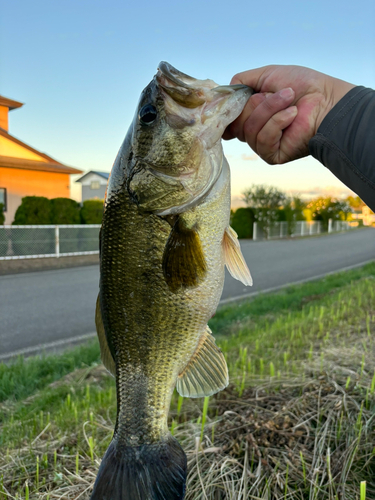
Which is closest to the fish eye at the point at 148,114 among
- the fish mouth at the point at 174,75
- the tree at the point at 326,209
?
the fish mouth at the point at 174,75

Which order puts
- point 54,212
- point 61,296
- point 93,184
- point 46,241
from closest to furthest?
1. point 61,296
2. point 46,241
3. point 54,212
4. point 93,184

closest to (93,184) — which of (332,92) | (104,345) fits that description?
(332,92)

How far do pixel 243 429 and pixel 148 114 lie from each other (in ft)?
6.76

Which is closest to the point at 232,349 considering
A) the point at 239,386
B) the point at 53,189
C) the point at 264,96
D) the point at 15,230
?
the point at 239,386

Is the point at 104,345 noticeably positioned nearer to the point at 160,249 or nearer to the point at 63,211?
the point at 160,249

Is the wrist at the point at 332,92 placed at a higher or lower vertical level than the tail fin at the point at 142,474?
higher

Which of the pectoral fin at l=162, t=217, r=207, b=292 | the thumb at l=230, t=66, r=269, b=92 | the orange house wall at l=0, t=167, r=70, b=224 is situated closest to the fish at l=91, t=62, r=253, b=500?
the pectoral fin at l=162, t=217, r=207, b=292

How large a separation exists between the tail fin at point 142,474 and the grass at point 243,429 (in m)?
0.84

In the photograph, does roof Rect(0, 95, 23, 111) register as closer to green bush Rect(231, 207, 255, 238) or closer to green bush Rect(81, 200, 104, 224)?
green bush Rect(81, 200, 104, 224)

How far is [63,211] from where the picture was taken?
1770 centimetres

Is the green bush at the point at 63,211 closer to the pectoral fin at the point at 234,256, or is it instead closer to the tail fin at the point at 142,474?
the pectoral fin at the point at 234,256

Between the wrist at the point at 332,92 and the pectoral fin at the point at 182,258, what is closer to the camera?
the pectoral fin at the point at 182,258

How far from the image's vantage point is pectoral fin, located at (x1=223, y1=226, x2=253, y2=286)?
171cm

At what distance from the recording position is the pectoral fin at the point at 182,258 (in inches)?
60.6
